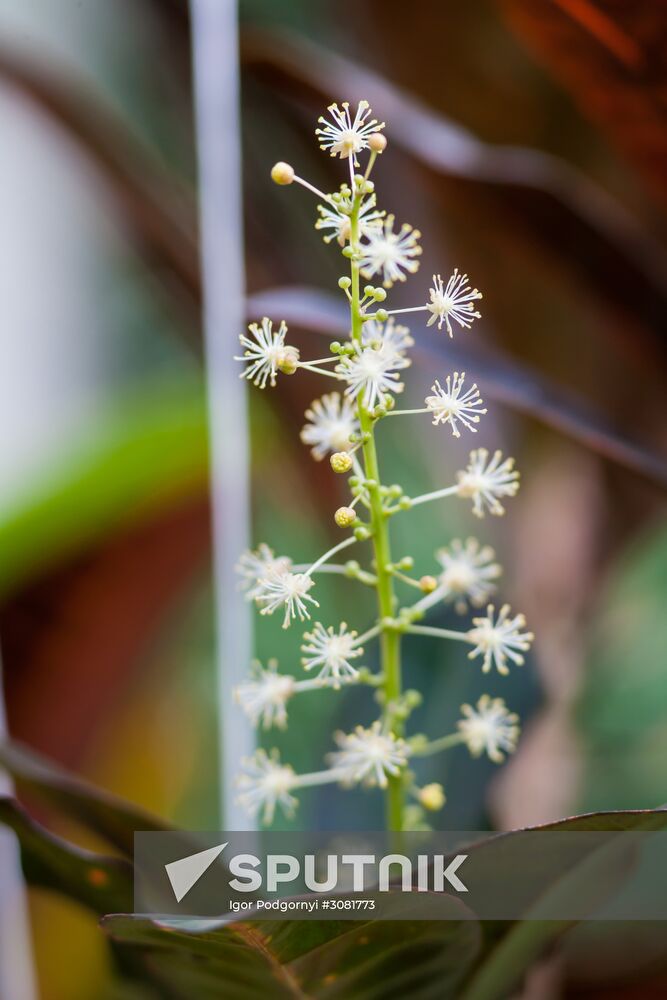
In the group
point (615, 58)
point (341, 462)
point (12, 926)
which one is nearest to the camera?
point (341, 462)

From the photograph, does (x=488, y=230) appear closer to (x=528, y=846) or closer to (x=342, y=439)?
(x=342, y=439)

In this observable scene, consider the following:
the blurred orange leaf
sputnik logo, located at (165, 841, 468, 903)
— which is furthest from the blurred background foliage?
sputnik logo, located at (165, 841, 468, 903)

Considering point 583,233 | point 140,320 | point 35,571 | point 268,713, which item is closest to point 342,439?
point 268,713

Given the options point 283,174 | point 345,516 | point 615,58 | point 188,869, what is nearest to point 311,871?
point 188,869

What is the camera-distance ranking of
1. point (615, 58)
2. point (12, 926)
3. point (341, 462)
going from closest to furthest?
point (341, 462), point (615, 58), point (12, 926)

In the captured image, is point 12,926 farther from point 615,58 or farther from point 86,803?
point 615,58

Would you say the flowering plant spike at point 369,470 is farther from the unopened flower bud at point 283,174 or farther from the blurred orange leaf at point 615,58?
the blurred orange leaf at point 615,58

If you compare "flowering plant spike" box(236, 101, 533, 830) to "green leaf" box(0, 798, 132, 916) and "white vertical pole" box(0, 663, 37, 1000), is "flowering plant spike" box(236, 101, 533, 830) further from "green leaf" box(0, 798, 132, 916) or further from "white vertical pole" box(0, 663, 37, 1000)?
"white vertical pole" box(0, 663, 37, 1000)
